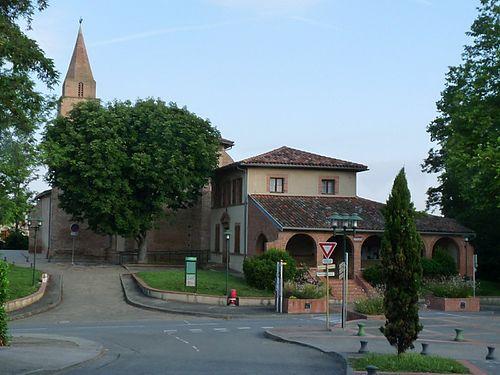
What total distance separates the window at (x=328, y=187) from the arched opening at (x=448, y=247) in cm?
777

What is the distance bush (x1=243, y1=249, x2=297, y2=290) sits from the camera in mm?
37281

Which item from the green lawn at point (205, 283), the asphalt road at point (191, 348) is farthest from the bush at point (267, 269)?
the asphalt road at point (191, 348)

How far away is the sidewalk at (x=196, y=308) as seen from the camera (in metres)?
31.4

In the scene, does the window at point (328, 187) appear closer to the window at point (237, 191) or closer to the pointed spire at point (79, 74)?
the window at point (237, 191)

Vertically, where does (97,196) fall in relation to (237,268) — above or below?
above

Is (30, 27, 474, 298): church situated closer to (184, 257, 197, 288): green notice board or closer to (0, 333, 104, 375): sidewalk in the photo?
(184, 257, 197, 288): green notice board

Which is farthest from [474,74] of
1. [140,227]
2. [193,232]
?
[193,232]

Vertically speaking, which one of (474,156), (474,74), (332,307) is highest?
(474,74)

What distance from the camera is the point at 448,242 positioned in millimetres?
46031

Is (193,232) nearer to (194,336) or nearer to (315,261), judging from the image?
(315,261)

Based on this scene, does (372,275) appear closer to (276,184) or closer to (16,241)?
(276,184)

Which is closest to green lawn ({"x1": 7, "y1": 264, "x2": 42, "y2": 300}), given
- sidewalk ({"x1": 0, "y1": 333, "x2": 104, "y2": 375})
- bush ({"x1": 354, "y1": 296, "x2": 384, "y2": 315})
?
sidewalk ({"x1": 0, "y1": 333, "x2": 104, "y2": 375})

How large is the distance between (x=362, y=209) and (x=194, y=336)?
77.3 ft

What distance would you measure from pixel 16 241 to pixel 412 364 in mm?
79100
